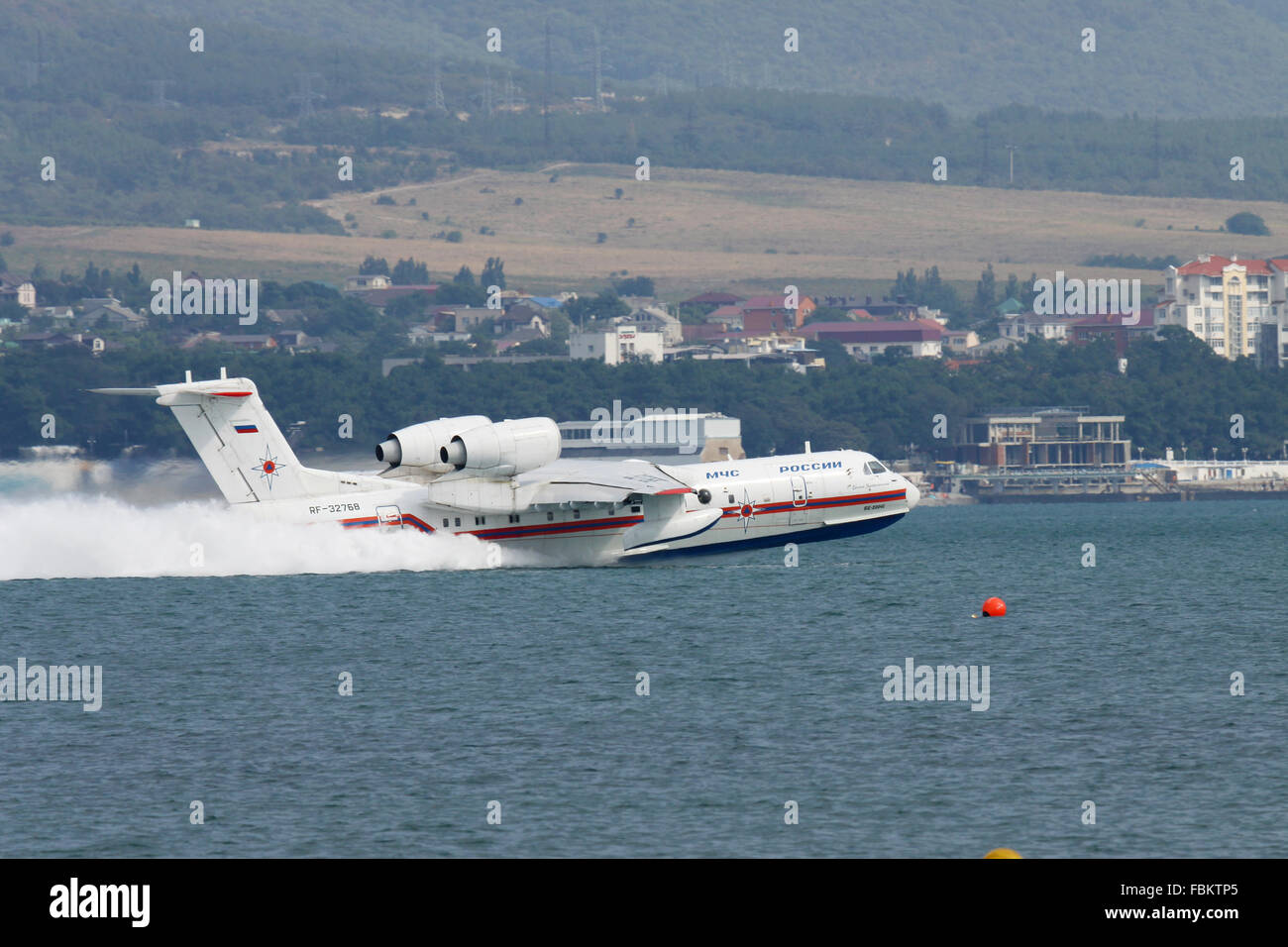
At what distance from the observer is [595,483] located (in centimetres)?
5828

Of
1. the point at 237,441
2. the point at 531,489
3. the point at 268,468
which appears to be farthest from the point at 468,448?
the point at 237,441

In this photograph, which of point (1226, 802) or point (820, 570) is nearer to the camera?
point (1226, 802)

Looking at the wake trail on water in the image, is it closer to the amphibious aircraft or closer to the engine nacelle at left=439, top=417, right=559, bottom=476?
the amphibious aircraft

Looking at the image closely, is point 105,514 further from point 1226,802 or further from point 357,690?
point 1226,802

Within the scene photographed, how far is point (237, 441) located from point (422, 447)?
5.22 metres

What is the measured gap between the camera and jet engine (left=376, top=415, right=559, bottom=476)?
56.1 meters

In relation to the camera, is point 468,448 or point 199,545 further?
point 199,545

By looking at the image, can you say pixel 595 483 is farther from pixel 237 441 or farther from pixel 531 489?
pixel 237 441

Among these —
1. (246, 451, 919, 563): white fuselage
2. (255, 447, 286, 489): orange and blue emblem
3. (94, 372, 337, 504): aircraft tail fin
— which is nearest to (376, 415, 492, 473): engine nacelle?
(246, 451, 919, 563): white fuselage

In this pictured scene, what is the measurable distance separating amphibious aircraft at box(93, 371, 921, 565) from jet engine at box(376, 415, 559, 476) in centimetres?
4

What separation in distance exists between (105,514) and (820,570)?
28.0 metres

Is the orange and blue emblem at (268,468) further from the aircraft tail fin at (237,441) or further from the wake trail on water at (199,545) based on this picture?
the wake trail on water at (199,545)

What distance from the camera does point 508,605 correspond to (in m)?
58.3
